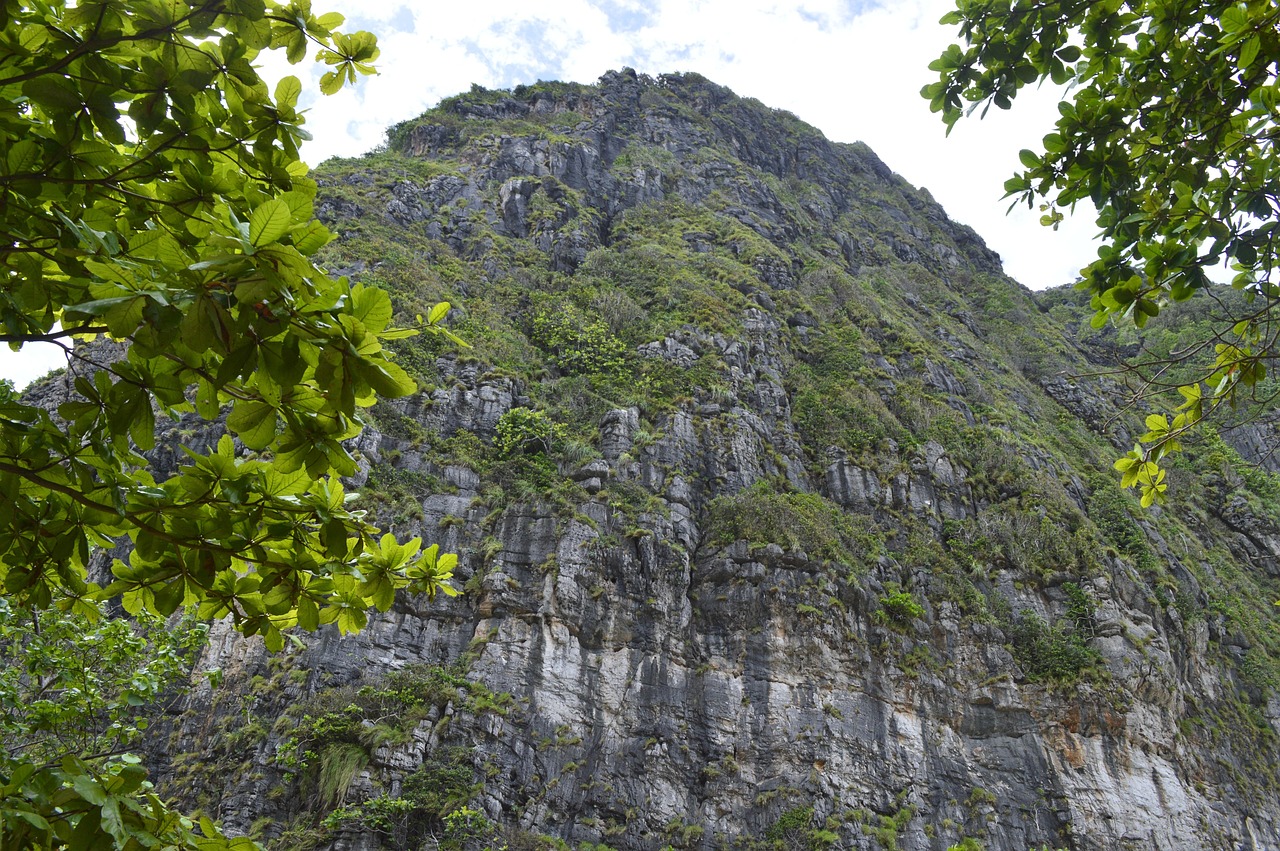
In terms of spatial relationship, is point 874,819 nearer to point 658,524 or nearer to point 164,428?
point 658,524

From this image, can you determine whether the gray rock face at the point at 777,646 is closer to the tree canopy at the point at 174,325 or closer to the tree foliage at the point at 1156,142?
the tree canopy at the point at 174,325

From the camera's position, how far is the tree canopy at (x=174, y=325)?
1.53 meters

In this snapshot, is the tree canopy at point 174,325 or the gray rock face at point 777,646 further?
the gray rock face at point 777,646

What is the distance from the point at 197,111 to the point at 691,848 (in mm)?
12982

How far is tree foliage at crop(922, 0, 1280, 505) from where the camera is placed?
2.71 metres

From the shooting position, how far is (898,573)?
1703cm

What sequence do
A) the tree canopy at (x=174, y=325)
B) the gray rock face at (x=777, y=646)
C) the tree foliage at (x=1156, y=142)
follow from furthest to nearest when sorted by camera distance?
the gray rock face at (x=777, y=646), the tree foliage at (x=1156, y=142), the tree canopy at (x=174, y=325)

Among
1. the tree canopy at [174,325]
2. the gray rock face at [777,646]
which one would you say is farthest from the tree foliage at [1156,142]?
the gray rock face at [777,646]

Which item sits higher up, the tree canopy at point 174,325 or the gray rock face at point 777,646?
the gray rock face at point 777,646

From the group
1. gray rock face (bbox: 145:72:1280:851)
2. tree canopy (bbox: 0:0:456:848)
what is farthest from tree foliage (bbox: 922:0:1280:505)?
gray rock face (bbox: 145:72:1280:851)

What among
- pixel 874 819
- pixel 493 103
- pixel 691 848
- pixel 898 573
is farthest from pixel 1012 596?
pixel 493 103

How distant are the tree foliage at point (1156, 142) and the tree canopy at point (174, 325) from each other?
253 cm

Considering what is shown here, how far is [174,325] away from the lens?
1485 millimetres

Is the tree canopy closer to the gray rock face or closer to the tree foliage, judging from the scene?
the tree foliage
